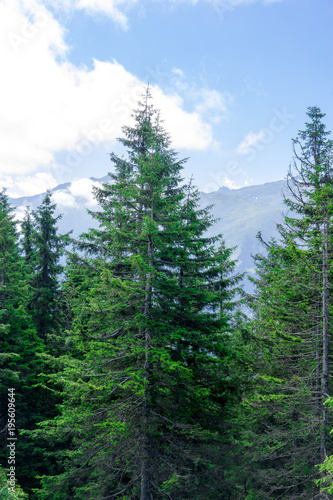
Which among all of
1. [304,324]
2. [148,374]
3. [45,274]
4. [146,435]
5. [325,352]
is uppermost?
[45,274]

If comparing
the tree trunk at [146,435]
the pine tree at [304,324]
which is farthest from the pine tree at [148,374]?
the pine tree at [304,324]

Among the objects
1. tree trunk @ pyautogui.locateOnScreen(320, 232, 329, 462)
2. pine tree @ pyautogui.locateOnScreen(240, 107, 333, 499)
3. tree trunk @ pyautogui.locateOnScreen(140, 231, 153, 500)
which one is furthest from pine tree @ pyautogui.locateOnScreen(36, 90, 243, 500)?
tree trunk @ pyautogui.locateOnScreen(320, 232, 329, 462)

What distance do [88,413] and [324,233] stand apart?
895 centimetres

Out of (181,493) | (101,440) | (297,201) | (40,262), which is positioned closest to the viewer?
(101,440)

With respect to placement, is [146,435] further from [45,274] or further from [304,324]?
[45,274]

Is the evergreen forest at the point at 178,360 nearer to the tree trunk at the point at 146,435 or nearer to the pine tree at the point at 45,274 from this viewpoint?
the tree trunk at the point at 146,435

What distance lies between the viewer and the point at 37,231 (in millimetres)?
23656

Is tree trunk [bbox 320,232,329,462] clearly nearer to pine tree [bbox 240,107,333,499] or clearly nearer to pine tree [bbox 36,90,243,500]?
pine tree [bbox 240,107,333,499]

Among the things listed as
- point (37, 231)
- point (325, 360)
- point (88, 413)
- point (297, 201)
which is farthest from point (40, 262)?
point (325, 360)

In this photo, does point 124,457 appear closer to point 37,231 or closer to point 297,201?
point 297,201

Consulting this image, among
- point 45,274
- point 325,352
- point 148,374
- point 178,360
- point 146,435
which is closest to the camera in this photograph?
point 146,435

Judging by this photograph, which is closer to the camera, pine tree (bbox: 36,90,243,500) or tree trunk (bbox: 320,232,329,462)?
pine tree (bbox: 36,90,243,500)

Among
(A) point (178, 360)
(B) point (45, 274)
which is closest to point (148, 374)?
(A) point (178, 360)

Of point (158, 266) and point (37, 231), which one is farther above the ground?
point (37, 231)
